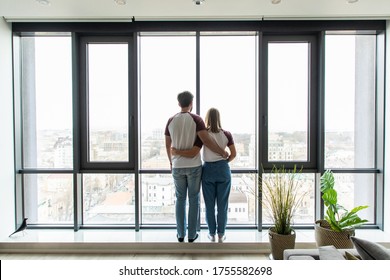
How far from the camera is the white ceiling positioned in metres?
2.66

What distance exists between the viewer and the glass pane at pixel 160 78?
10.8 ft

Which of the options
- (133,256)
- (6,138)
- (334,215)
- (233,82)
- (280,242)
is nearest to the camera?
(280,242)

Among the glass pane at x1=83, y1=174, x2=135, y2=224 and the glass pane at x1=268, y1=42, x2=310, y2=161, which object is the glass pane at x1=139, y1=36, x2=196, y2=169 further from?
the glass pane at x1=268, y1=42, x2=310, y2=161

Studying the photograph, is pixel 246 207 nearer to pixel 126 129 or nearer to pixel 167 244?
pixel 167 244

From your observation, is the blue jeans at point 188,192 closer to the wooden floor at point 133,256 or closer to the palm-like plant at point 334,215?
the wooden floor at point 133,256

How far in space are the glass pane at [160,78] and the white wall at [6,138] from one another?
4.71ft

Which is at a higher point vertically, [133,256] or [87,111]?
[87,111]

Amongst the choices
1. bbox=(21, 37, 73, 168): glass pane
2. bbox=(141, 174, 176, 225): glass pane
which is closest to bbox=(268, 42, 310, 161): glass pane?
bbox=(141, 174, 176, 225): glass pane

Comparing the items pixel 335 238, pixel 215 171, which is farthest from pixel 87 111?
pixel 335 238

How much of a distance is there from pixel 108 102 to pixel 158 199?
50.6 inches

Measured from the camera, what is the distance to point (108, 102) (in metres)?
3.34

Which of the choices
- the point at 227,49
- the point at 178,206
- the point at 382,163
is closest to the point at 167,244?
the point at 178,206

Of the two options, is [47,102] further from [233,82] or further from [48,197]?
[233,82]

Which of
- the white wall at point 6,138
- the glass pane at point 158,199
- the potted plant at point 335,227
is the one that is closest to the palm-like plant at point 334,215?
the potted plant at point 335,227
